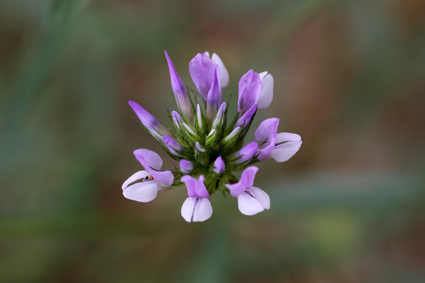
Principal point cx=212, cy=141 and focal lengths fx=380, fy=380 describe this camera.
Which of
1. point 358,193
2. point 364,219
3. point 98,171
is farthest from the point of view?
point 98,171

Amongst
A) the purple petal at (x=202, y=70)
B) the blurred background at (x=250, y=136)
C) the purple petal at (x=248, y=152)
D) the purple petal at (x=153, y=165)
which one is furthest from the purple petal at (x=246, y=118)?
the blurred background at (x=250, y=136)

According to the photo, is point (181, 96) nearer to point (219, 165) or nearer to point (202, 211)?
point (219, 165)

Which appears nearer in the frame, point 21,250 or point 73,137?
point 21,250

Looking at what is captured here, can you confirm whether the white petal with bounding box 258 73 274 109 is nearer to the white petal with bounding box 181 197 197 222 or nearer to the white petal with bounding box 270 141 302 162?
the white petal with bounding box 270 141 302 162

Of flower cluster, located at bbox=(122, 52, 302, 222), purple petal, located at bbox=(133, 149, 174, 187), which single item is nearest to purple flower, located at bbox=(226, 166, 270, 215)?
flower cluster, located at bbox=(122, 52, 302, 222)

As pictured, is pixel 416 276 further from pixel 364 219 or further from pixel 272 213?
pixel 272 213

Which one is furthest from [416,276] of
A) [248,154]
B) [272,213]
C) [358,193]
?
[248,154]

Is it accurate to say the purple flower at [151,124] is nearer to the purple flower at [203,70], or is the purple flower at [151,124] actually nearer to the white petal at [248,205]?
the purple flower at [203,70]

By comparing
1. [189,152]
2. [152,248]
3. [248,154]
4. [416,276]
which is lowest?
[416,276]
